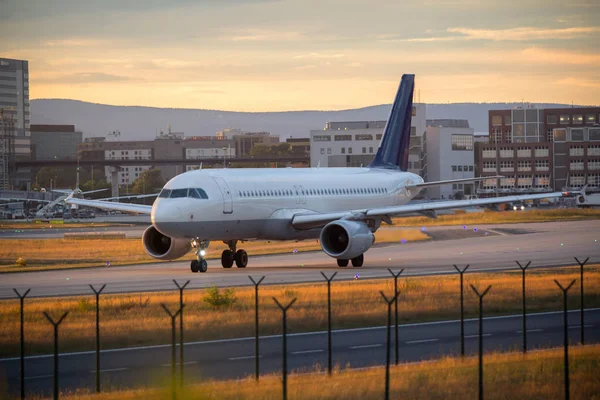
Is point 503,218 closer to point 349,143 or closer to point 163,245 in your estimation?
point 163,245

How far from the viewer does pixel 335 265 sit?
165 ft

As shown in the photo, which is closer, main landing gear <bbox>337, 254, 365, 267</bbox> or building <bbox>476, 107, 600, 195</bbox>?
main landing gear <bbox>337, 254, 365, 267</bbox>

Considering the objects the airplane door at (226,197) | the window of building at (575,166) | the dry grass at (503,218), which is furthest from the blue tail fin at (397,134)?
the window of building at (575,166)

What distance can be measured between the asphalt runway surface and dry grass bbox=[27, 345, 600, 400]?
1.42m

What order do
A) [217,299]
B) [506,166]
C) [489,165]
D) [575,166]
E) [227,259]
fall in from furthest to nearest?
[575,166]
[506,166]
[489,165]
[227,259]
[217,299]

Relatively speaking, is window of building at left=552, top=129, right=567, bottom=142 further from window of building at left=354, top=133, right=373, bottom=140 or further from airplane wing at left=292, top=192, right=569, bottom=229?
airplane wing at left=292, top=192, right=569, bottom=229

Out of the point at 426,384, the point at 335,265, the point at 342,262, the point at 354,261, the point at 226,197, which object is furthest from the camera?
the point at 335,265

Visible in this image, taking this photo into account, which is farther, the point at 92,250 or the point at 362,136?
the point at 362,136

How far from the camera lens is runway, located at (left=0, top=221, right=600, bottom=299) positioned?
4169 centimetres

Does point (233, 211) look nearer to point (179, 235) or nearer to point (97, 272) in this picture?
point (179, 235)

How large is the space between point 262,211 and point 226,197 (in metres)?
2.65

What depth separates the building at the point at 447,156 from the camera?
179 m

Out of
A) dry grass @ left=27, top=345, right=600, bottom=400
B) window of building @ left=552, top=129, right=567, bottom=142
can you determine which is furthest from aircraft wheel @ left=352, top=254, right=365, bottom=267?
window of building @ left=552, top=129, right=567, bottom=142

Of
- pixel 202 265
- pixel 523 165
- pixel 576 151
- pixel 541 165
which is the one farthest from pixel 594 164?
pixel 202 265
